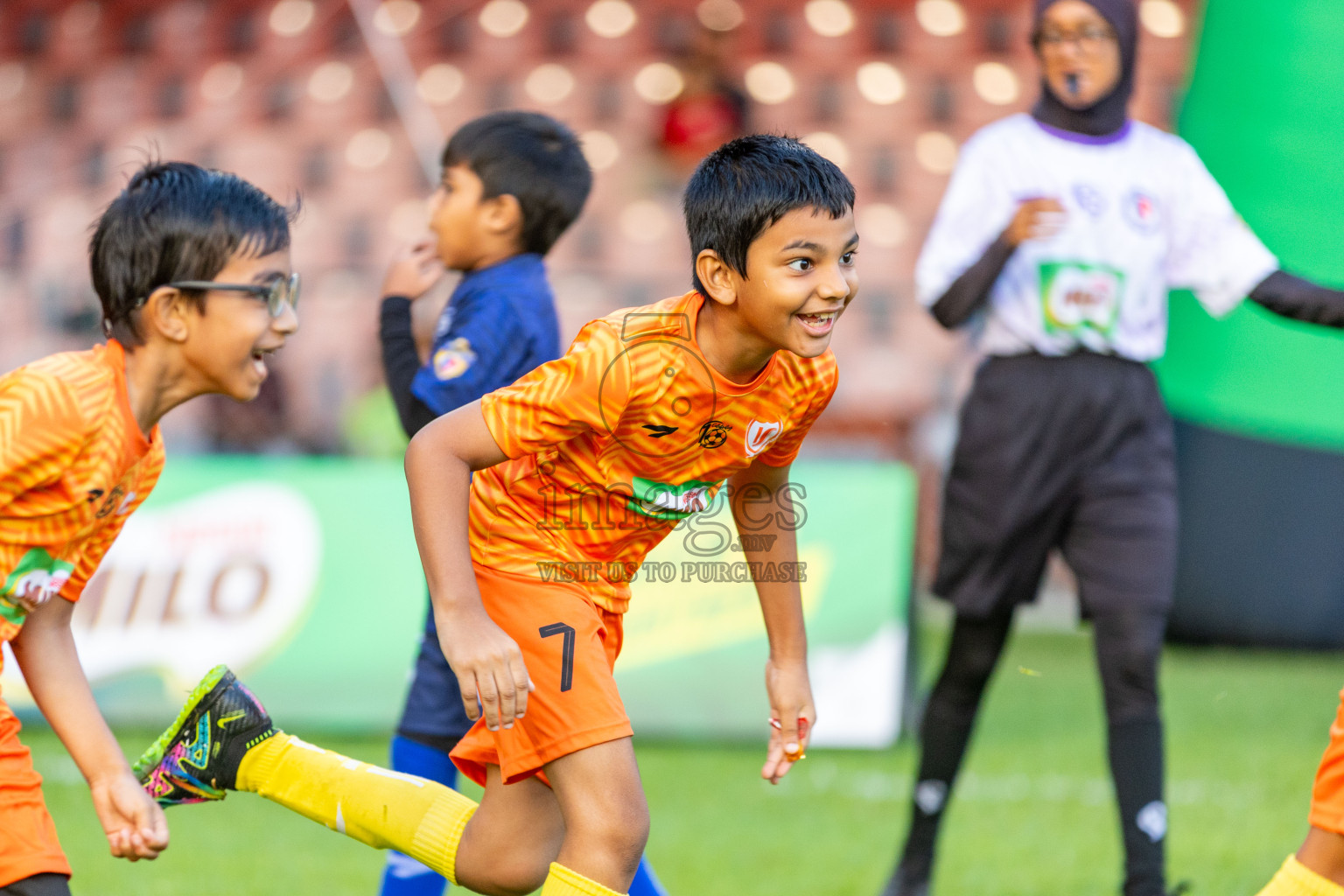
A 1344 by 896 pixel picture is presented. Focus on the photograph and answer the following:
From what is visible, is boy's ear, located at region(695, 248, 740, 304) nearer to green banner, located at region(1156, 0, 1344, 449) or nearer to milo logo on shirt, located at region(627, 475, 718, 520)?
milo logo on shirt, located at region(627, 475, 718, 520)

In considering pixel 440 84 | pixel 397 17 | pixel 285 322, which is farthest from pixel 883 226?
pixel 285 322

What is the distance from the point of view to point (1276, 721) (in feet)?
19.2

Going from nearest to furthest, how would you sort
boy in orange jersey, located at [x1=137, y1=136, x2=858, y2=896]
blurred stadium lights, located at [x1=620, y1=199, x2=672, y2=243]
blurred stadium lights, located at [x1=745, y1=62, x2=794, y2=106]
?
boy in orange jersey, located at [x1=137, y1=136, x2=858, y2=896], blurred stadium lights, located at [x1=620, y1=199, x2=672, y2=243], blurred stadium lights, located at [x1=745, y1=62, x2=794, y2=106]

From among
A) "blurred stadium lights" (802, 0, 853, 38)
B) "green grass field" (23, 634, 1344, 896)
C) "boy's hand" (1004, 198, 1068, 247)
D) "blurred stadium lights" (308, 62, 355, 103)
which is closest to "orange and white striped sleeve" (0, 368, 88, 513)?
"green grass field" (23, 634, 1344, 896)

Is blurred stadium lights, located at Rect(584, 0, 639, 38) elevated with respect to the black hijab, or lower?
elevated

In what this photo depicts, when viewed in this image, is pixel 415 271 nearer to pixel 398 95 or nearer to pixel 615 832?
pixel 615 832

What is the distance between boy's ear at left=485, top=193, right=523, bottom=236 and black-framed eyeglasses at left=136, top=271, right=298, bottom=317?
0.65 m

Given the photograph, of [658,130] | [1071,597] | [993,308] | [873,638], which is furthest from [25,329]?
[993,308]

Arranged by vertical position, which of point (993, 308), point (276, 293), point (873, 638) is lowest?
point (873, 638)

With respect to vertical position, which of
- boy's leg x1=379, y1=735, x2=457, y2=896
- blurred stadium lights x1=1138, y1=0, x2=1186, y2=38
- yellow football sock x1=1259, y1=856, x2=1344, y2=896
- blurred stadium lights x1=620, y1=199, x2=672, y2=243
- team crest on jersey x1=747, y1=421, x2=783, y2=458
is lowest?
boy's leg x1=379, y1=735, x2=457, y2=896

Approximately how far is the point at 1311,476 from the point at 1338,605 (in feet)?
2.19

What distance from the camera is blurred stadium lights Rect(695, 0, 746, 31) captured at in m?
10.5

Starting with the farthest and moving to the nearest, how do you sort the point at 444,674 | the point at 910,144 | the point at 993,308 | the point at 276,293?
the point at 910,144, the point at 993,308, the point at 444,674, the point at 276,293

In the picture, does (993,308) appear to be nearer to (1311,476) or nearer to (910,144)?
(1311,476)
